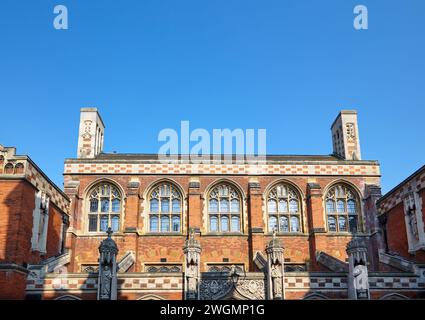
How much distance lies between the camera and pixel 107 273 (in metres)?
21.7

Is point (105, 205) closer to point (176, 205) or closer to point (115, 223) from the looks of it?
point (115, 223)

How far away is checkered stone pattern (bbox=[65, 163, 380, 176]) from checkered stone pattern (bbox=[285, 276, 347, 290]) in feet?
31.0

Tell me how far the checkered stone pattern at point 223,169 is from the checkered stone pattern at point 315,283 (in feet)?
31.0

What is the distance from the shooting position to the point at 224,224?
3072 cm

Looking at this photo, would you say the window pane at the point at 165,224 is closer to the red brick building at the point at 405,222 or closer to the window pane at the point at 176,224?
the window pane at the point at 176,224

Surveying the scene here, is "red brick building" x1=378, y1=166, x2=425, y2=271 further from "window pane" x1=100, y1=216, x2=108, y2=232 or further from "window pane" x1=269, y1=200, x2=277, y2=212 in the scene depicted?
"window pane" x1=100, y1=216, x2=108, y2=232

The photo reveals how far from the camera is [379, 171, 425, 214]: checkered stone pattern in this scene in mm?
26303

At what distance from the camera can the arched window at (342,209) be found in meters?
31.0

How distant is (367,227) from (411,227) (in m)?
3.68

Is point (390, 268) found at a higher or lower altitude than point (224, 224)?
lower
